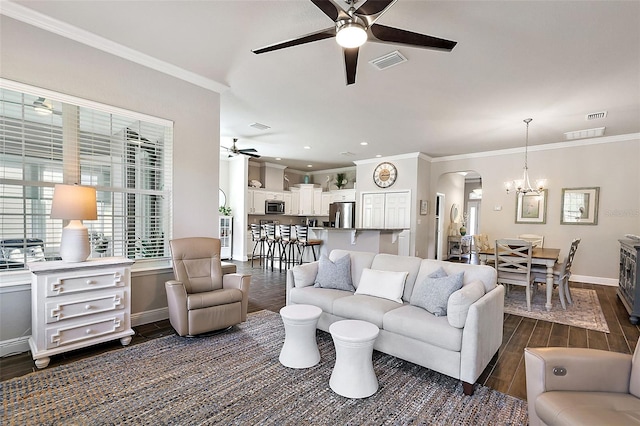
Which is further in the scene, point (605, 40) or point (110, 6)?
point (605, 40)

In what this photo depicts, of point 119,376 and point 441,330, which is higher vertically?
point 441,330

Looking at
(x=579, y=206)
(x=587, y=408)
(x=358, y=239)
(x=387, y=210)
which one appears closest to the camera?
(x=587, y=408)

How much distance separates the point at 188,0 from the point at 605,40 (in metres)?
3.57

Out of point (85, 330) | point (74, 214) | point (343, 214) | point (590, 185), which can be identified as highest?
point (590, 185)

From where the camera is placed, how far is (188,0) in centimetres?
233

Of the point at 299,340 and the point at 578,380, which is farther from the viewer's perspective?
the point at 299,340

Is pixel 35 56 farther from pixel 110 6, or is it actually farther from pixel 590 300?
pixel 590 300

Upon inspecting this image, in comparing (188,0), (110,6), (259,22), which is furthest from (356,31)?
(110,6)

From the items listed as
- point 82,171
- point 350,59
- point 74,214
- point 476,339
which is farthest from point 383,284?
point 82,171

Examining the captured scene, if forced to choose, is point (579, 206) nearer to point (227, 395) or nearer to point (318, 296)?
point (318, 296)

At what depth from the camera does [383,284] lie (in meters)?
2.99

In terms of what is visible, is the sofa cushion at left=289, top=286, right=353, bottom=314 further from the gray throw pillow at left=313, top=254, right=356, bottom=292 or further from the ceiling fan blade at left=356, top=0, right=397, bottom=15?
the ceiling fan blade at left=356, top=0, right=397, bottom=15

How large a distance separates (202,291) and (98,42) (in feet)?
8.81

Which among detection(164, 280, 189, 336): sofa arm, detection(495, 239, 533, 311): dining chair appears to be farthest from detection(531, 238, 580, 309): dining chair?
detection(164, 280, 189, 336): sofa arm
